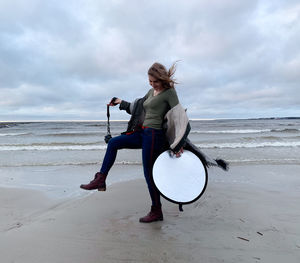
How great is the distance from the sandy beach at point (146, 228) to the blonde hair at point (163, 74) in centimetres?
175

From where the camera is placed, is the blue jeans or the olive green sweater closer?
the olive green sweater

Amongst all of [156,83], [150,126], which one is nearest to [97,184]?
[150,126]

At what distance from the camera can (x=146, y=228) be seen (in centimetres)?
296

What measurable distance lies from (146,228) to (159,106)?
4.92ft

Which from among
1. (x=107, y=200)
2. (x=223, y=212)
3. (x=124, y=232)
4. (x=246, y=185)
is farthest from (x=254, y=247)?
(x=246, y=185)

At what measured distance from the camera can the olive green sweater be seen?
2781 millimetres

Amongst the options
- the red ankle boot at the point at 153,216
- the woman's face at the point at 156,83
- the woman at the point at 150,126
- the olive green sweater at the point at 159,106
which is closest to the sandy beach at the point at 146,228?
the red ankle boot at the point at 153,216

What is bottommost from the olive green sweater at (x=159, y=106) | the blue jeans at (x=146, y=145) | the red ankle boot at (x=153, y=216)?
the red ankle boot at (x=153, y=216)

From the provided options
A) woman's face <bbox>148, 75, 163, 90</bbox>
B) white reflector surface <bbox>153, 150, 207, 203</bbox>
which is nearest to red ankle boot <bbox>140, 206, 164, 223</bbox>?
white reflector surface <bbox>153, 150, 207, 203</bbox>

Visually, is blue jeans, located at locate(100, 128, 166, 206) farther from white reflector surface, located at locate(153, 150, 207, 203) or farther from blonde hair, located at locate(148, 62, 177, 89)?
blonde hair, located at locate(148, 62, 177, 89)

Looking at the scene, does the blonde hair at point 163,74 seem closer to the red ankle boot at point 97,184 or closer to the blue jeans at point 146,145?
the blue jeans at point 146,145

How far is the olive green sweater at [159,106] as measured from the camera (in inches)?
109

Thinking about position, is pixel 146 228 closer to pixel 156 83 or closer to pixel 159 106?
pixel 159 106

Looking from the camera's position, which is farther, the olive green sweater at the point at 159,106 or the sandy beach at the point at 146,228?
the olive green sweater at the point at 159,106
